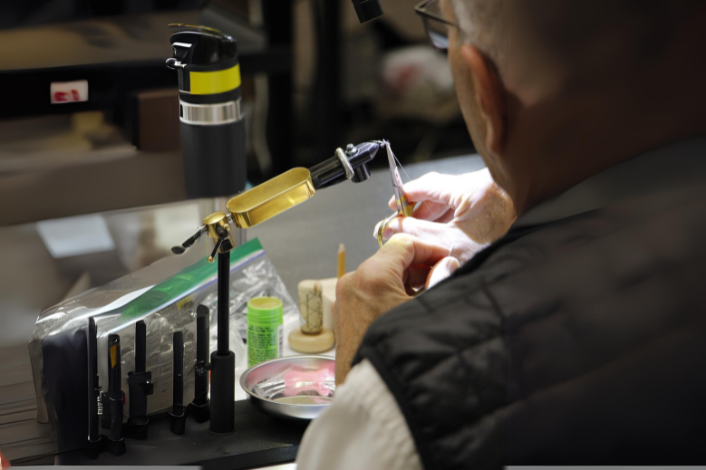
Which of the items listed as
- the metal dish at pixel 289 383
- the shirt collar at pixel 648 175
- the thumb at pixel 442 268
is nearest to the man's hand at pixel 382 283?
the thumb at pixel 442 268

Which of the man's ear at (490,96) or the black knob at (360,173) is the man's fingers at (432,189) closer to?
the black knob at (360,173)

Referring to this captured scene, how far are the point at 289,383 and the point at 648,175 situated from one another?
69cm

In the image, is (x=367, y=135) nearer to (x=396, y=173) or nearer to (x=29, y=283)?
(x=396, y=173)

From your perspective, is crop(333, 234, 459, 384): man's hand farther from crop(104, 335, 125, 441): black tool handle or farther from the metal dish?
crop(104, 335, 125, 441): black tool handle

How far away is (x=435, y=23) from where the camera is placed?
481 mm

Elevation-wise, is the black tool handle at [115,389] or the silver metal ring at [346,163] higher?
the silver metal ring at [346,163]

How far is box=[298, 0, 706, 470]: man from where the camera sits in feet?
0.94

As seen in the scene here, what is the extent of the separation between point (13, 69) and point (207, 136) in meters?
0.24

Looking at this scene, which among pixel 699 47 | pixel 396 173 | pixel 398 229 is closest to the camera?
pixel 699 47

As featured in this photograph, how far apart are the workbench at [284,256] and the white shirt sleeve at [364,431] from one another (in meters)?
0.41

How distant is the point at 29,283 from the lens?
0.84 meters

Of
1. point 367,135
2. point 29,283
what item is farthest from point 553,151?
point 367,135

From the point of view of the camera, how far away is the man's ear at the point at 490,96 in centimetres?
38

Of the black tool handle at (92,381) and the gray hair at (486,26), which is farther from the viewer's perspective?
the black tool handle at (92,381)
